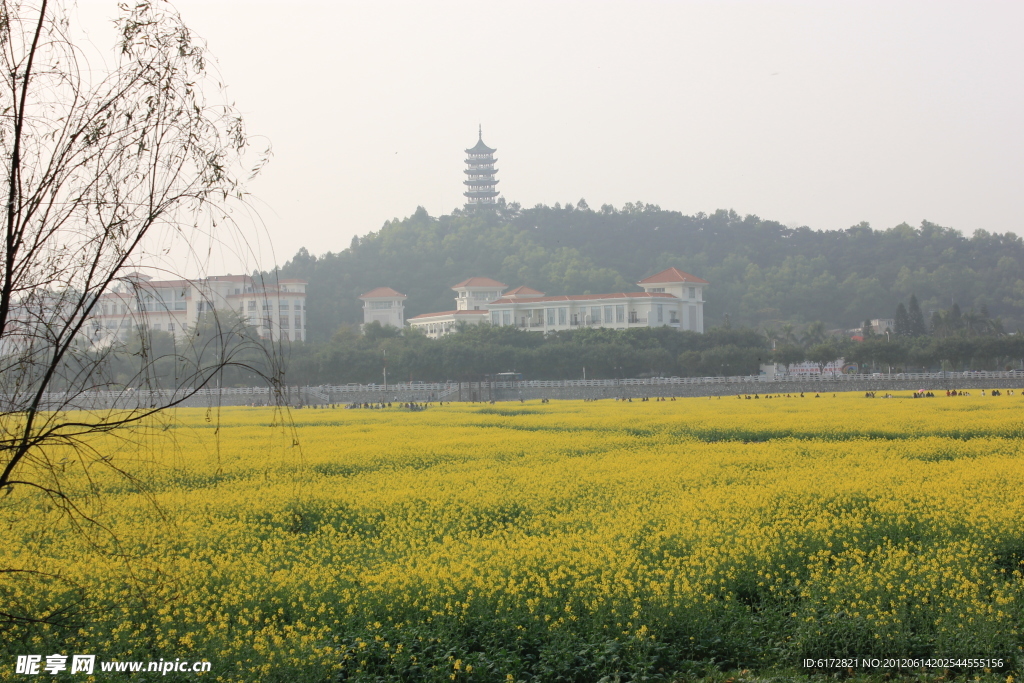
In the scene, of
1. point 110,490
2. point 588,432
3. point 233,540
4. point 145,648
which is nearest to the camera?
point 145,648

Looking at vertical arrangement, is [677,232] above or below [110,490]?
above

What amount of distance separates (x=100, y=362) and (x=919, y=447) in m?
17.7

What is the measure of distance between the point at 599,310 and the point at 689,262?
148 ft

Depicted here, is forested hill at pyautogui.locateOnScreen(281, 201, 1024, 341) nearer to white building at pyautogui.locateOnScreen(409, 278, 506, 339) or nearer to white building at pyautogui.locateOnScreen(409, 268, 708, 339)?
white building at pyautogui.locateOnScreen(409, 278, 506, 339)

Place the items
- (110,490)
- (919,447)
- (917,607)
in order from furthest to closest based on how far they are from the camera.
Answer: (919,447)
(110,490)
(917,607)

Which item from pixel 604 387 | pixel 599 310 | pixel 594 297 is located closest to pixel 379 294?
pixel 594 297

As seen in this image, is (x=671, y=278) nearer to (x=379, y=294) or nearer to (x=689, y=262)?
(x=379, y=294)

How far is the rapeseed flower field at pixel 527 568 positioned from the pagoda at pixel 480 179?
138364 mm

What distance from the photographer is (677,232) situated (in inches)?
5576

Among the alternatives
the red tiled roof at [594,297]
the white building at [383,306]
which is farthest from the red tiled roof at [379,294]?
the red tiled roof at [594,297]

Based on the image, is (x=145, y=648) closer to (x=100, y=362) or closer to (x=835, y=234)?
(x=100, y=362)

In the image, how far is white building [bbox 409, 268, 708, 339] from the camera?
282ft

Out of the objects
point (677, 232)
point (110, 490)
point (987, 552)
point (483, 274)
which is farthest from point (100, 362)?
point (677, 232)

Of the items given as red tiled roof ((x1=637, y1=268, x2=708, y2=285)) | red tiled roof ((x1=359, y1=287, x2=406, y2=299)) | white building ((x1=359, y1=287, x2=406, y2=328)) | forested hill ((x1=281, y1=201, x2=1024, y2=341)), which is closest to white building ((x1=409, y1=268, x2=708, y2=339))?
red tiled roof ((x1=637, y1=268, x2=708, y2=285))
